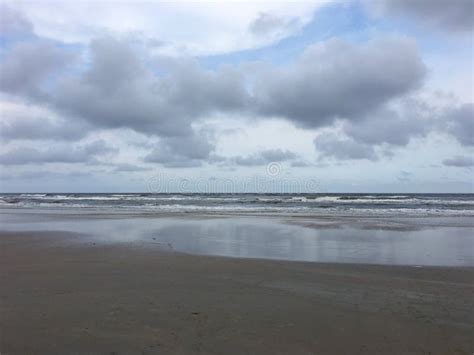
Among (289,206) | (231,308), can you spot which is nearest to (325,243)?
(231,308)

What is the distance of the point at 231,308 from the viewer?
6191 millimetres

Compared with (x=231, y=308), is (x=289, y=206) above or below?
above

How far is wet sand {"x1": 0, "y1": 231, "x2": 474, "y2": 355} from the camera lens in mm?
4836

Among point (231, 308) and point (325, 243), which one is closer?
point (231, 308)

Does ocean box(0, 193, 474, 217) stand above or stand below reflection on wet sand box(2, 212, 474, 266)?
above

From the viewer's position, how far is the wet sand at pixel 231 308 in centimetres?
484

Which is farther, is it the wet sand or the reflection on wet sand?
the reflection on wet sand

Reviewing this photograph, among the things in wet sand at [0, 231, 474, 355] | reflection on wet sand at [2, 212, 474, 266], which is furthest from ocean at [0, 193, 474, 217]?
wet sand at [0, 231, 474, 355]

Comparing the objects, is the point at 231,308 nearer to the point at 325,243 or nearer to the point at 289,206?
the point at 325,243

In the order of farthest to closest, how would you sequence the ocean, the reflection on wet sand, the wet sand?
the ocean, the reflection on wet sand, the wet sand

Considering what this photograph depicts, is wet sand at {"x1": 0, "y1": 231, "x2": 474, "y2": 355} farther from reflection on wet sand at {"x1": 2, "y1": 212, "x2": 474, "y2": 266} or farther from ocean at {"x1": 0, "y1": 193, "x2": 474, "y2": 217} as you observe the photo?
ocean at {"x1": 0, "y1": 193, "x2": 474, "y2": 217}

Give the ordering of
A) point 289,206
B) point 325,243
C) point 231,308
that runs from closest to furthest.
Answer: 1. point 231,308
2. point 325,243
3. point 289,206

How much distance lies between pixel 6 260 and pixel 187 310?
24.8 ft

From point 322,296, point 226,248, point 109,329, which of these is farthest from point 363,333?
point 226,248
